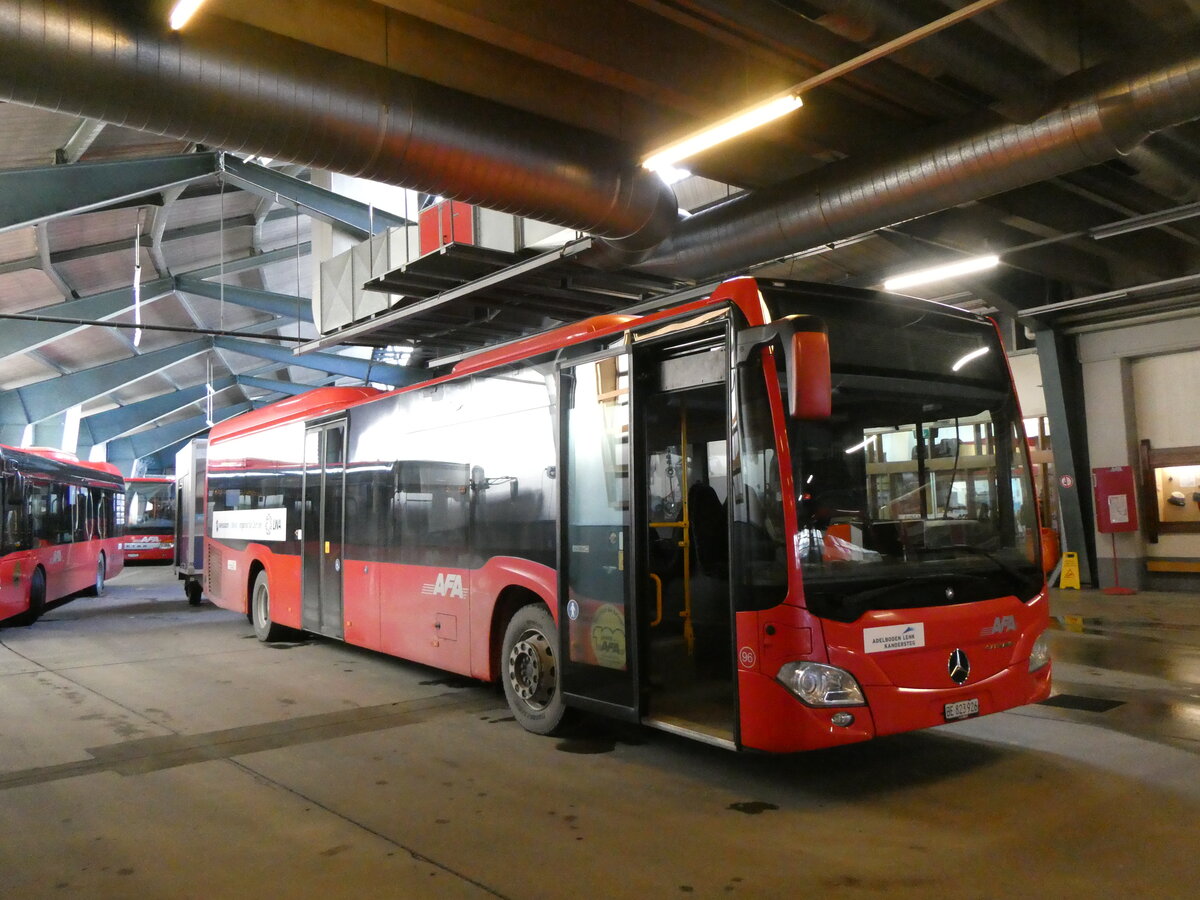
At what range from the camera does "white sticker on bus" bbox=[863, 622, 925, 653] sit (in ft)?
16.4

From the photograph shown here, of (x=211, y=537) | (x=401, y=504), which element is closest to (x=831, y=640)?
(x=401, y=504)

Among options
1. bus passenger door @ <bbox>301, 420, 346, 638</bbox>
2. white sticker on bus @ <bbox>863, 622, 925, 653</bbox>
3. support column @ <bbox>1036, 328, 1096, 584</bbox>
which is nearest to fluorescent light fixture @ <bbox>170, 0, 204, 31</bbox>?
white sticker on bus @ <bbox>863, 622, 925, 653</bbox>

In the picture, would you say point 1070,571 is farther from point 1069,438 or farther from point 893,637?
point 893,637

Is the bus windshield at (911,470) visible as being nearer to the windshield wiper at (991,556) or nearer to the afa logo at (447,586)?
the windshield wiper at (991,556)

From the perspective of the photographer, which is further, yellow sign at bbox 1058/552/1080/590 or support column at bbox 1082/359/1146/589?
yellow sign at bbox 1058/552/1080/590

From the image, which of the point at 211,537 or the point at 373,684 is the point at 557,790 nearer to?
the point at 373,684

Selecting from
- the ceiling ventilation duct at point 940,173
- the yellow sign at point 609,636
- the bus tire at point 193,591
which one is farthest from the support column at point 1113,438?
the bus tire at point 193,591

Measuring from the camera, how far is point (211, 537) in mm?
14664

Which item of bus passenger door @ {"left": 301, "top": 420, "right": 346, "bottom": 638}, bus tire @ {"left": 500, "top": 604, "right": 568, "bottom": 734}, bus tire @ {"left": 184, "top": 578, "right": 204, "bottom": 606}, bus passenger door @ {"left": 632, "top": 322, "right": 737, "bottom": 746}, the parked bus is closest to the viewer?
bus passenger door @ {"left": 632, "top": 322, "right": 737, "bottom": 746}

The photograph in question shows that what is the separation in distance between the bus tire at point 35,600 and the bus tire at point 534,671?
1099 centimetres

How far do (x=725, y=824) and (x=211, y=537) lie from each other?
12020 millimetres

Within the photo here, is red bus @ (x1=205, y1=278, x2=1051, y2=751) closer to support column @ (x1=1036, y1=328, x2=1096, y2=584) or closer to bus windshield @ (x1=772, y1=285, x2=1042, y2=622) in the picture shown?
bus windshield @ (x1=772, y1=285, x2=1042, y2=622)

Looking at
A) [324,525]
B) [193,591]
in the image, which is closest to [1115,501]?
[324,525]

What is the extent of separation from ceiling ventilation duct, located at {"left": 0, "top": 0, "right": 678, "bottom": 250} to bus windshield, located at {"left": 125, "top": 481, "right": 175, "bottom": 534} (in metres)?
28.4
